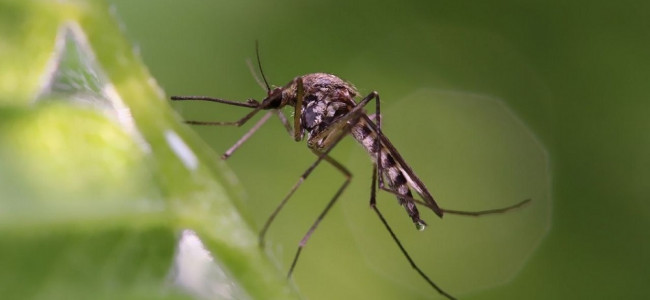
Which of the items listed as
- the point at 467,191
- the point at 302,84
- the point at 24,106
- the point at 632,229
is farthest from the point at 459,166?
the point at 24,106

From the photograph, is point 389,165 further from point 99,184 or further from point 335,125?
point 99,184

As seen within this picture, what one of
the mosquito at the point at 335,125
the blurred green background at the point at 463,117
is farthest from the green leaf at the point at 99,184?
the blurred green background at the point at 463,117

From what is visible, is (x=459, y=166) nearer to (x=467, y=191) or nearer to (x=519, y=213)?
(x=467, y=191)

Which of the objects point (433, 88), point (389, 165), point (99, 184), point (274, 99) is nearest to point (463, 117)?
point (433, 88)

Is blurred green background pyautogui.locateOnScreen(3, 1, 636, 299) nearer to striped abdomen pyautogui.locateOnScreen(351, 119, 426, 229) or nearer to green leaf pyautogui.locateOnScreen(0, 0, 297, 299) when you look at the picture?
striped abdomen pyautogui.locateOnScreen(351, 119, 426, 229)

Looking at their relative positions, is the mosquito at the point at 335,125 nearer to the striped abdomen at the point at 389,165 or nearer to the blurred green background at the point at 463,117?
the striped abdomen at the point at 389,165

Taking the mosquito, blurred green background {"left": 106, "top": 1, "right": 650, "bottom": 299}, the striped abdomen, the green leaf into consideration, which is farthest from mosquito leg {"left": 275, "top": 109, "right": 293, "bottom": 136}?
the green leaf
